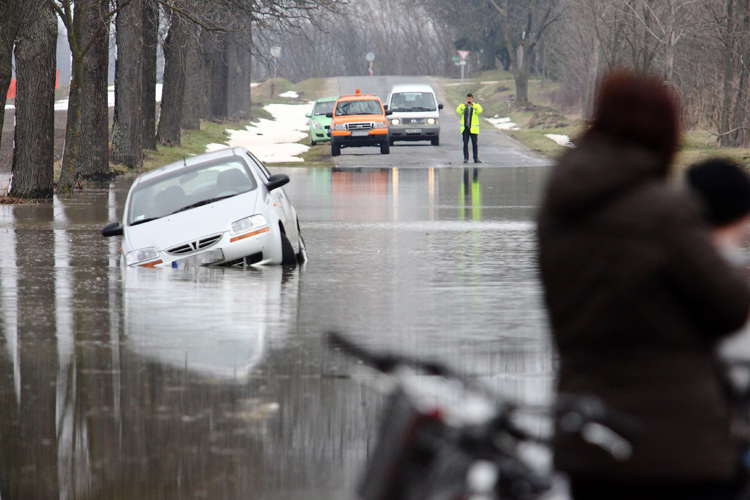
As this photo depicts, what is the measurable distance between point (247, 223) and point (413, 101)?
27.5 meters

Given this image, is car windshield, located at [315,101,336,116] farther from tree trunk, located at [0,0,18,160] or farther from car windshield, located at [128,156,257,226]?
car windshield, located at [128,156,257,226]

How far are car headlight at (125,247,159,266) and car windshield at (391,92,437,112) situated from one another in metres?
27.3

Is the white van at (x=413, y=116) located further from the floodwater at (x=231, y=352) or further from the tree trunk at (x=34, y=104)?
the floodwater at (x=231, y=352)

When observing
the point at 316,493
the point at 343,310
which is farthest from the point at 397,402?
the point at 343,310

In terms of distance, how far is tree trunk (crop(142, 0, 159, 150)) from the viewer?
3189 cm

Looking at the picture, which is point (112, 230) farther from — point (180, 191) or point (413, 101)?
point (413, 101)

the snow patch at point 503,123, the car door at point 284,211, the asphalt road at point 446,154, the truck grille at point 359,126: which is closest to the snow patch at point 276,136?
the truck grille at point 359,126

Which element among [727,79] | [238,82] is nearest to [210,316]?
[727,79]

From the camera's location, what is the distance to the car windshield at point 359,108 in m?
36.7

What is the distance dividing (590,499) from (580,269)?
1.82 ft

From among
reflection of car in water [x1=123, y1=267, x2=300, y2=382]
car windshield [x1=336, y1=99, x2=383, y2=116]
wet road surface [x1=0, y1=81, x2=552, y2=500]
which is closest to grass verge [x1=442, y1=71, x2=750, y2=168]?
wet road surface [x1=0, y1=81, x2=552, y2=500]

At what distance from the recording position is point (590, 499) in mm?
2691

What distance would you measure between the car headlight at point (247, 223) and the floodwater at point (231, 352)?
478mm

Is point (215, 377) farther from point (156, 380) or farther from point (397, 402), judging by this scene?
point (397, 402)
